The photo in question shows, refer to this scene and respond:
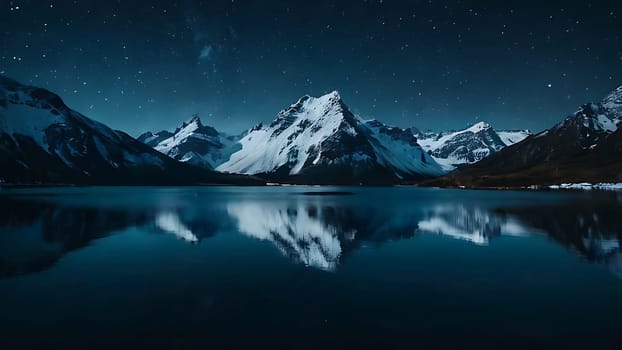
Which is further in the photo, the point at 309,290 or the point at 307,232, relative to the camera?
the point at 307,232

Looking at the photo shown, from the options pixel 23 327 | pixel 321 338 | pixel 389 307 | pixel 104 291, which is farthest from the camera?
pixel 104 291

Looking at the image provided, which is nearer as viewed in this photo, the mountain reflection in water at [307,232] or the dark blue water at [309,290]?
the dark blue water at [309,290]

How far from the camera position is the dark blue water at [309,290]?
16203mm

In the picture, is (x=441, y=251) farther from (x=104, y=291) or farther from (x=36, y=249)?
(x=36, y=249)

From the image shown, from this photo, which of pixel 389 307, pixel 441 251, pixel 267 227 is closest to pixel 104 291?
pixel 389 307

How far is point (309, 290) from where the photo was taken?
23.3 meters

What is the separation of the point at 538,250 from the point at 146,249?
125 ft

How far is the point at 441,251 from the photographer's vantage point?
37.2 metres

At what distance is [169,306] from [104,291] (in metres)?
5.65

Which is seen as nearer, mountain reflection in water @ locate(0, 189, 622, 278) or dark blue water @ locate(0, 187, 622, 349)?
dark blue water @ locate(0, 187, 622, 349)

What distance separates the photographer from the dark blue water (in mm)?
16203

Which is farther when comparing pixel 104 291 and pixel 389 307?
pixel 104 291

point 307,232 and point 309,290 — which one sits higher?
point 307,232

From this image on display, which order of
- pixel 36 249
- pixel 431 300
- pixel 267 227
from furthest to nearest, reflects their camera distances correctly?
pixel 267 227, pixel 36 249, pixel 431 300
